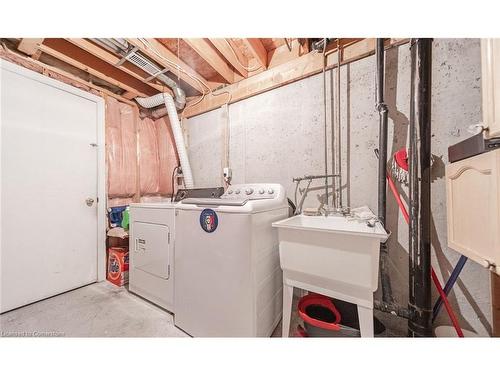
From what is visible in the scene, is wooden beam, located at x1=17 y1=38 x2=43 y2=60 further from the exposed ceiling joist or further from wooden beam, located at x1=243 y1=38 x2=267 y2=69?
wooden beam, located at x1=243 y1=38 x2=267 y2=69

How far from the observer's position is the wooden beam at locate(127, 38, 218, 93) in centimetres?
156

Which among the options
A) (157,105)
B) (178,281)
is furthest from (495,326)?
(157,105)

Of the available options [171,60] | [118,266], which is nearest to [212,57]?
[171,60]

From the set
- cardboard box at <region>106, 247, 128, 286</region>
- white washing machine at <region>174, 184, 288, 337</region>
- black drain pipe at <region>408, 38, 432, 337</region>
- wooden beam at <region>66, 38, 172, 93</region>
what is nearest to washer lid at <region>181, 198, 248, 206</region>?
white washing machine at <region>174, 184, 288, 337</region>

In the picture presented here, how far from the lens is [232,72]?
206 centimetres

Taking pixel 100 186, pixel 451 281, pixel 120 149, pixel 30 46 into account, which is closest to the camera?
pixel 451 281

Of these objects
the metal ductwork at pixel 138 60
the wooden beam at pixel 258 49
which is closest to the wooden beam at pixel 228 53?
the wooden beam at pixel 258 49

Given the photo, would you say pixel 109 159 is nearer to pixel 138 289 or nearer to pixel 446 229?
pixel 138 289

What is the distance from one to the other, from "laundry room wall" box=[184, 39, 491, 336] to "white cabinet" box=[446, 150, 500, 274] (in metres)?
0.17

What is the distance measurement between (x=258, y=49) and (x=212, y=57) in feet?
1.52

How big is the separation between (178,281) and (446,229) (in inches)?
71.4

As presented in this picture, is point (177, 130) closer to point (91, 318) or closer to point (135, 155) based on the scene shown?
point (135, 155)

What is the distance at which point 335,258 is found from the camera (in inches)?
35.2
